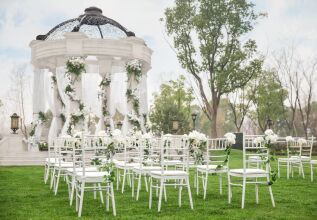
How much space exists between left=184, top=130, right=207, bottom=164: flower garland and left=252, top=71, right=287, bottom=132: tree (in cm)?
2795

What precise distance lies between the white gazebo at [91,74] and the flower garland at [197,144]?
955 centimetres

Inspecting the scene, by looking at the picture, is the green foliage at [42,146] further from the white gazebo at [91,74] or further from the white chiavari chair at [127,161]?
the white chiavari chair at [127,161]

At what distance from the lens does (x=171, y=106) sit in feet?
108

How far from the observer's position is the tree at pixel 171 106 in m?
30.8

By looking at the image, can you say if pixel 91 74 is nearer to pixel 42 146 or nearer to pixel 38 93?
pixel 38 93

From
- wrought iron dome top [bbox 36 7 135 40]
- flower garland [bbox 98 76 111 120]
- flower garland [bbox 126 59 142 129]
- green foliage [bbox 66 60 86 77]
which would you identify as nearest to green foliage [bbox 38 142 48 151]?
flower garland [bbox 98 76 111 120]

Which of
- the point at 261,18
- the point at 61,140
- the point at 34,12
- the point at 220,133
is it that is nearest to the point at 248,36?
the point at 261,18

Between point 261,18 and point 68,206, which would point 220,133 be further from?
point 68,206

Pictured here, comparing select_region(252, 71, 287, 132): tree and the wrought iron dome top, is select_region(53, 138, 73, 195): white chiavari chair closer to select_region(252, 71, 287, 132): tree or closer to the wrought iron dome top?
the wrought iron dome top

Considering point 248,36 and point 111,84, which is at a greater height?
point 248,36

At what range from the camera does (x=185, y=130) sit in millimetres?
31938

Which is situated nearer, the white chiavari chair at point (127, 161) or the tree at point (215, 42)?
the white chiavari chair at point (127, 161)

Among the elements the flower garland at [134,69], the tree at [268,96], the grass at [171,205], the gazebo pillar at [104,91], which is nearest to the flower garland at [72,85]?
→ the flower garland at [134,69]

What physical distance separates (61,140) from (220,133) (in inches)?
1962
